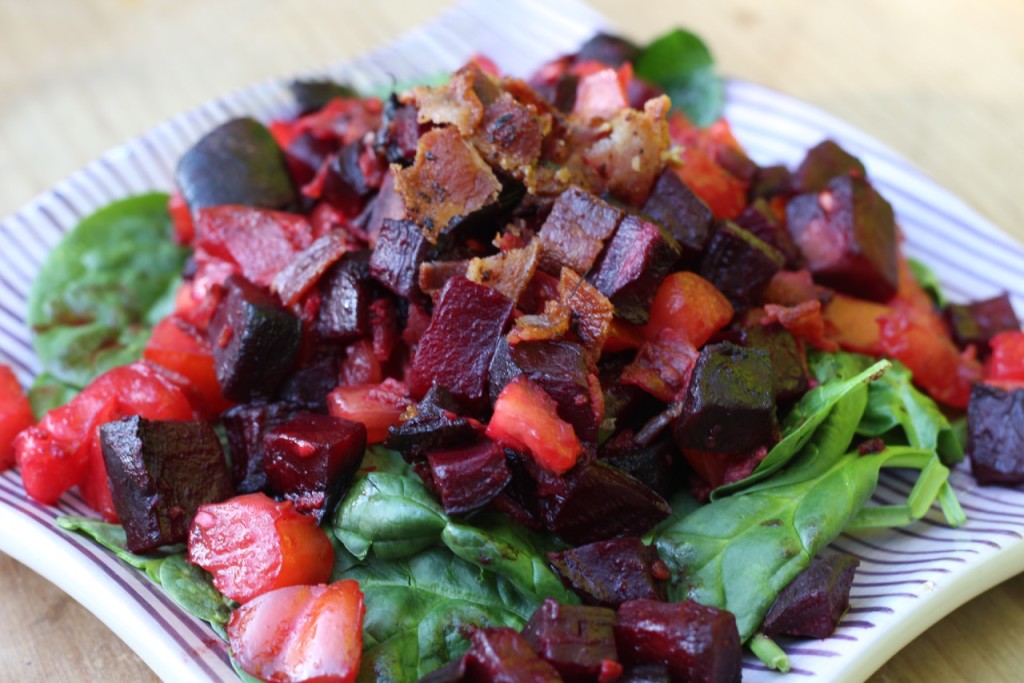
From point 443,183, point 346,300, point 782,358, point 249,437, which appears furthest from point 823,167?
point 249,437

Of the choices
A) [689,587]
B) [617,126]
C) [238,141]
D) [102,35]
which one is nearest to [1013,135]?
[617,126]

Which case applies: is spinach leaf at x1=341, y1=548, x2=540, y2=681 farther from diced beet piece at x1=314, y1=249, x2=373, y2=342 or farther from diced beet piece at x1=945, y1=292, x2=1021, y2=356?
diced beet piece at x1=945, y1=292, x2=1021, y2=356

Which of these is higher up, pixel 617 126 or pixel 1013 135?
pixel 617 126

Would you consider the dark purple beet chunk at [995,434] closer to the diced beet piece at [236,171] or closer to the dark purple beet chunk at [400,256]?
the dark purple beet chunk at [400,256]

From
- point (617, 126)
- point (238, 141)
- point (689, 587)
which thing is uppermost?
point (617, 126)

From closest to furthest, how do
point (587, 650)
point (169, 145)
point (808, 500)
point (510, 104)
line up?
1. point (587, 650)
2. point (808, 500)
3. point (510, 104)
4. point (169, 145)

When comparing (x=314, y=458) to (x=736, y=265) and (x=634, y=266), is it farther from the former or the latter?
(x=736, y=265)

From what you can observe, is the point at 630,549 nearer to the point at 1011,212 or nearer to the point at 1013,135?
the point at 1011,212
